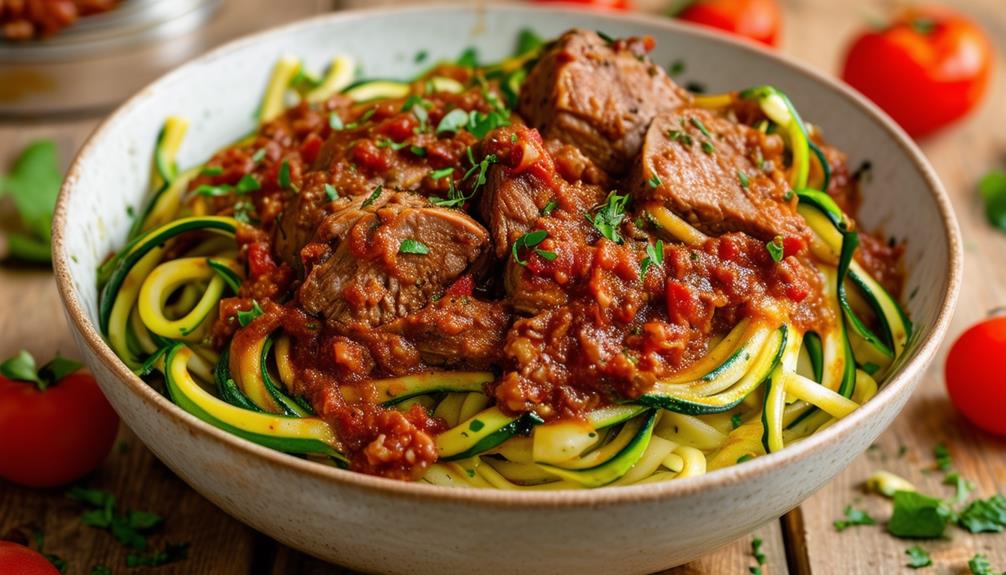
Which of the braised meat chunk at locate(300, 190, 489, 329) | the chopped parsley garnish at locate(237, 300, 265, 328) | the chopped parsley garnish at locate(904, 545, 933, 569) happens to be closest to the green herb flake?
the braised meat chunk at locate(300, 190, 489, 329)

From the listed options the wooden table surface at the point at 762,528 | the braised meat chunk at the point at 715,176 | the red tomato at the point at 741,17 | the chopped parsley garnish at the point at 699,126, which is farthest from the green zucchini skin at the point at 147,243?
the red tomato at the point at 741,17

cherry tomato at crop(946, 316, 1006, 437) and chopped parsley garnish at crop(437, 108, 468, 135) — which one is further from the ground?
chopped parsley garnish at crop(437, 108, 468, 135)

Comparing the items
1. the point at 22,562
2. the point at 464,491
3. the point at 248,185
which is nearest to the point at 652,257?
the point at 464,491

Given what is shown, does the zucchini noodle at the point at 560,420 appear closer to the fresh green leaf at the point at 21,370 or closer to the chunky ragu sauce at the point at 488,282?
the chunky ragu sauce at the point at 488,282

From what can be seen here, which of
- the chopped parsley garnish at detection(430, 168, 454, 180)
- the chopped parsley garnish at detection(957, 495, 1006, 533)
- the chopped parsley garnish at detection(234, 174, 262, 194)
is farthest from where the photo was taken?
the chopped parsley garnish at detection(234, 174, 262, 194)

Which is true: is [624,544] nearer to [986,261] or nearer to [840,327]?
[840,327]

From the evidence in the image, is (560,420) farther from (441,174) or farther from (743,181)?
(743,181)

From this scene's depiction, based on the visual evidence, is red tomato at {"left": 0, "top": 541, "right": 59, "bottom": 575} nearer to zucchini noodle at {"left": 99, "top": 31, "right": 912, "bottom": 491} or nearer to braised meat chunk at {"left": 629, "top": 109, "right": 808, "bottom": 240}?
zucchini noodle at {"left": 99, "top": 31, "right": 912, "bottom": 491}
